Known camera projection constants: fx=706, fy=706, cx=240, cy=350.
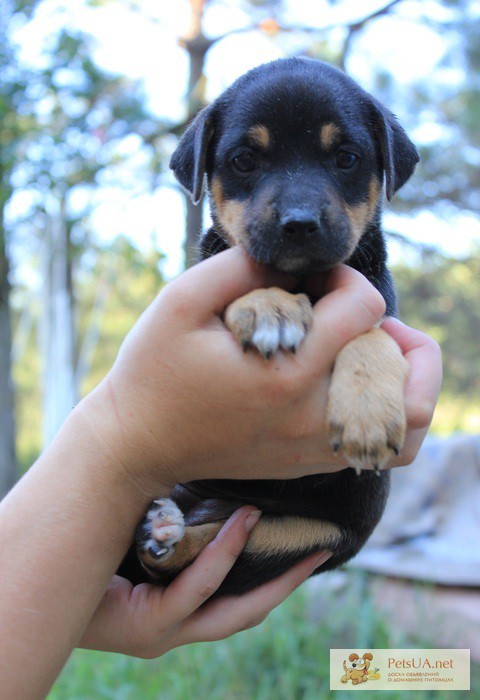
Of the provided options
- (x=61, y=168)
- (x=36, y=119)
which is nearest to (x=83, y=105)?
(x=36, y=119)

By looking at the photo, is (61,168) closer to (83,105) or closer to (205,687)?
(83,105)

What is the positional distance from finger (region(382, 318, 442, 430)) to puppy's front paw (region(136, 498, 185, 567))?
73 cm

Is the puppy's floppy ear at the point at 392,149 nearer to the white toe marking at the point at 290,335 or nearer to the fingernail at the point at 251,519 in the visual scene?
the white toe marking at the point at 290,335

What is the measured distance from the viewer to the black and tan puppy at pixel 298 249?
168cm

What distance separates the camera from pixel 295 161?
6.88 ft

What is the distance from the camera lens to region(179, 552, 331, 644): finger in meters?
2.08

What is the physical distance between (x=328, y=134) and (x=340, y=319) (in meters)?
0.70

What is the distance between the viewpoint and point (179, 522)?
2.03m

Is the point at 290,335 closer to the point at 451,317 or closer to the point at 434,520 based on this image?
the point at 434,520

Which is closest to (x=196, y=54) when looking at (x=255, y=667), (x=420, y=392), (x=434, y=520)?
(x=434, y=520)

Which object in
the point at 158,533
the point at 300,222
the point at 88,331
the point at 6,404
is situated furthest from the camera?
the point at 88,331

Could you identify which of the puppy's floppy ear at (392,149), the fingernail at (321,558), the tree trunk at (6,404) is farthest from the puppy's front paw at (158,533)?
the tree trunk at (6,404)

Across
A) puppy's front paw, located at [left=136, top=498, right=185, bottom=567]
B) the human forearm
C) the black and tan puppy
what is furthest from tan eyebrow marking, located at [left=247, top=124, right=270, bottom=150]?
puppy's front paw, located at [left=136, top=498, right=185, bottom=567]

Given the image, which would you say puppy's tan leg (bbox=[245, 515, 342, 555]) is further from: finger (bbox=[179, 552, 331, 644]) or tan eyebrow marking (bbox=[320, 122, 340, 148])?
tan eyebrow marking (bbox=[320, 122, 340, 148])
